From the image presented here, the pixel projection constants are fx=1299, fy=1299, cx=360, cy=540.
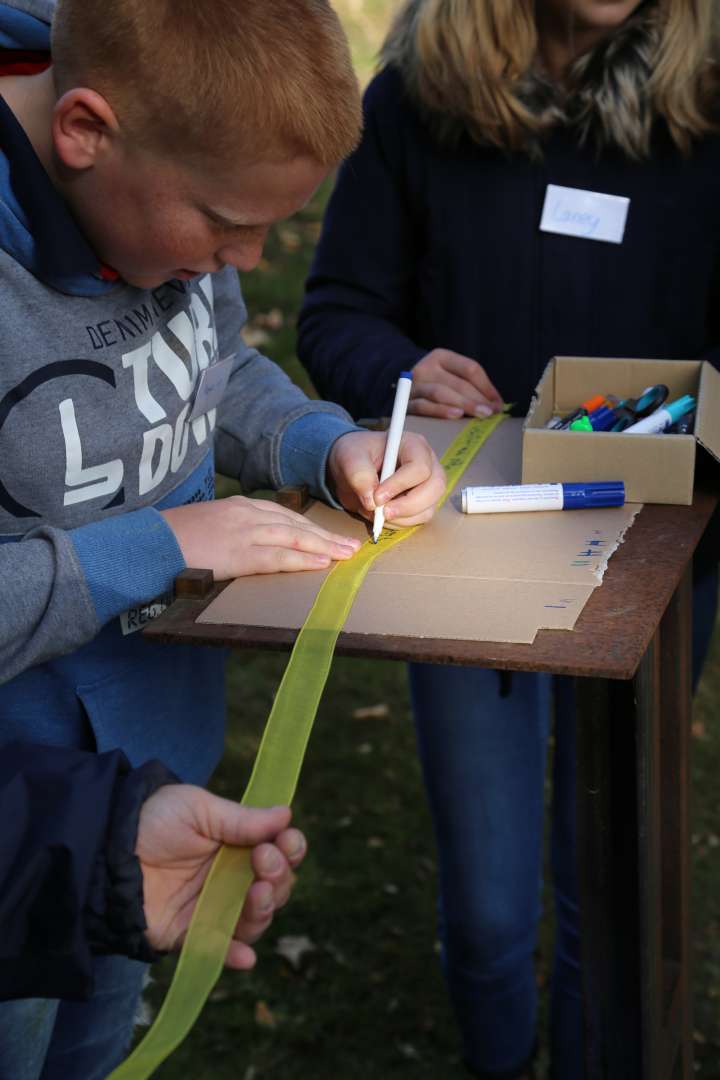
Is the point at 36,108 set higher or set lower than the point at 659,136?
higher

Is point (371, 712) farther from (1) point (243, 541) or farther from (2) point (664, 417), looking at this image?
(1) point (243, 541)

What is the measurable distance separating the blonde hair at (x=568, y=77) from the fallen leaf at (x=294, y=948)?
1.99 m

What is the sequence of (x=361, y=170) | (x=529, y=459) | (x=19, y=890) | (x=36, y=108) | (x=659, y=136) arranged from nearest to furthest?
1. (x=19, y=890)
2. (x=36, y=108)
3. (x=529, y=459)
4. (x=659, y=136)
5. (x=361, y=170)

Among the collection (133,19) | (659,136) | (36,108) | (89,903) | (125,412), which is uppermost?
(133,19)

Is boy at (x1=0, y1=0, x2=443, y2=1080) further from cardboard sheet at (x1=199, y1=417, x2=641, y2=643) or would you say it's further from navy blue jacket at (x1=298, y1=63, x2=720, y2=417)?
navy blue jacket at (x1=298, y1=63, x2=720, y2=417)

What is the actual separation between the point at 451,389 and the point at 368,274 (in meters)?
0.43

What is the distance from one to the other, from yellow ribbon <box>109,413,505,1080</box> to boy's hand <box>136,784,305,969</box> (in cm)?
2

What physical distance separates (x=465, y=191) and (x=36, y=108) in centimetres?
100

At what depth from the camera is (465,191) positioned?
2.32 m

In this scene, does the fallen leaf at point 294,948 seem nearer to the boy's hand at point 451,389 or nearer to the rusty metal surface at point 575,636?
the boy's hand at point 451,389

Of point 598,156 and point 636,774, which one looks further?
point 598,156

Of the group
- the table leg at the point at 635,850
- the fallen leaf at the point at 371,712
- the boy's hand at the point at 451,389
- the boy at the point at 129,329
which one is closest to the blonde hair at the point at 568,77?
the boy's hand at the point at 451,389

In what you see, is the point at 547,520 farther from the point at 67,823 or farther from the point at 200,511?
the point at 67,823

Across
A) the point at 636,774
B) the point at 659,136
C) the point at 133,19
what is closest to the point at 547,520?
the point at 636,774
